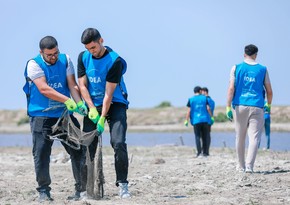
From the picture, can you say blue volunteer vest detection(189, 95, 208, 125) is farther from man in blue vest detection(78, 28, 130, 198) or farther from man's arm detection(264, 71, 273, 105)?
man in blue vest detection(78, 28, 130, 198)

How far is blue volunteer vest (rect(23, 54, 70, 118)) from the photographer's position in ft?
30.4

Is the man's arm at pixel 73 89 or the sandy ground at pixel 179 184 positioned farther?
the man's arm at pixel 73 89

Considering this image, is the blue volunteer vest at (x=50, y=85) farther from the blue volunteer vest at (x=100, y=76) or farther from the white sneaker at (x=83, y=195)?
the white sneaker at (x=83, y=195)

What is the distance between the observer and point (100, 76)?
30.7ft

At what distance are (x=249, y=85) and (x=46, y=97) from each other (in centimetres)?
409

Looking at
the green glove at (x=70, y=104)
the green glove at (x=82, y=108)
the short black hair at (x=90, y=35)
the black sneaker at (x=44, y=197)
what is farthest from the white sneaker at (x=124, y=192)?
the short black hair at (x=90, y=35)

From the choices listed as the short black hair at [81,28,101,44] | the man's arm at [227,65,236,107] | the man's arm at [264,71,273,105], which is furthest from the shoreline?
the short black hair at [81,28,101,44]

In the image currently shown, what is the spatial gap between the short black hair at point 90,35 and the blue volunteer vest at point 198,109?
9469 millimetres

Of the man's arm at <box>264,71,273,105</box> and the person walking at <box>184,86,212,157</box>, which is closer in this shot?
the man's arm at <box>264,71,273,105</box>

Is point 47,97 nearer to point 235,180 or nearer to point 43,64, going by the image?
point 43,64

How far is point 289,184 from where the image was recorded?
10.7 meters

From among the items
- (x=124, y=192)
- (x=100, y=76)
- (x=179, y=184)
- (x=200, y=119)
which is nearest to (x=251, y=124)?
(x=179, y=184)

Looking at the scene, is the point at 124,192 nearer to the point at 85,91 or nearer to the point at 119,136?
the point at 119,136

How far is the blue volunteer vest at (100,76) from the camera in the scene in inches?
367
